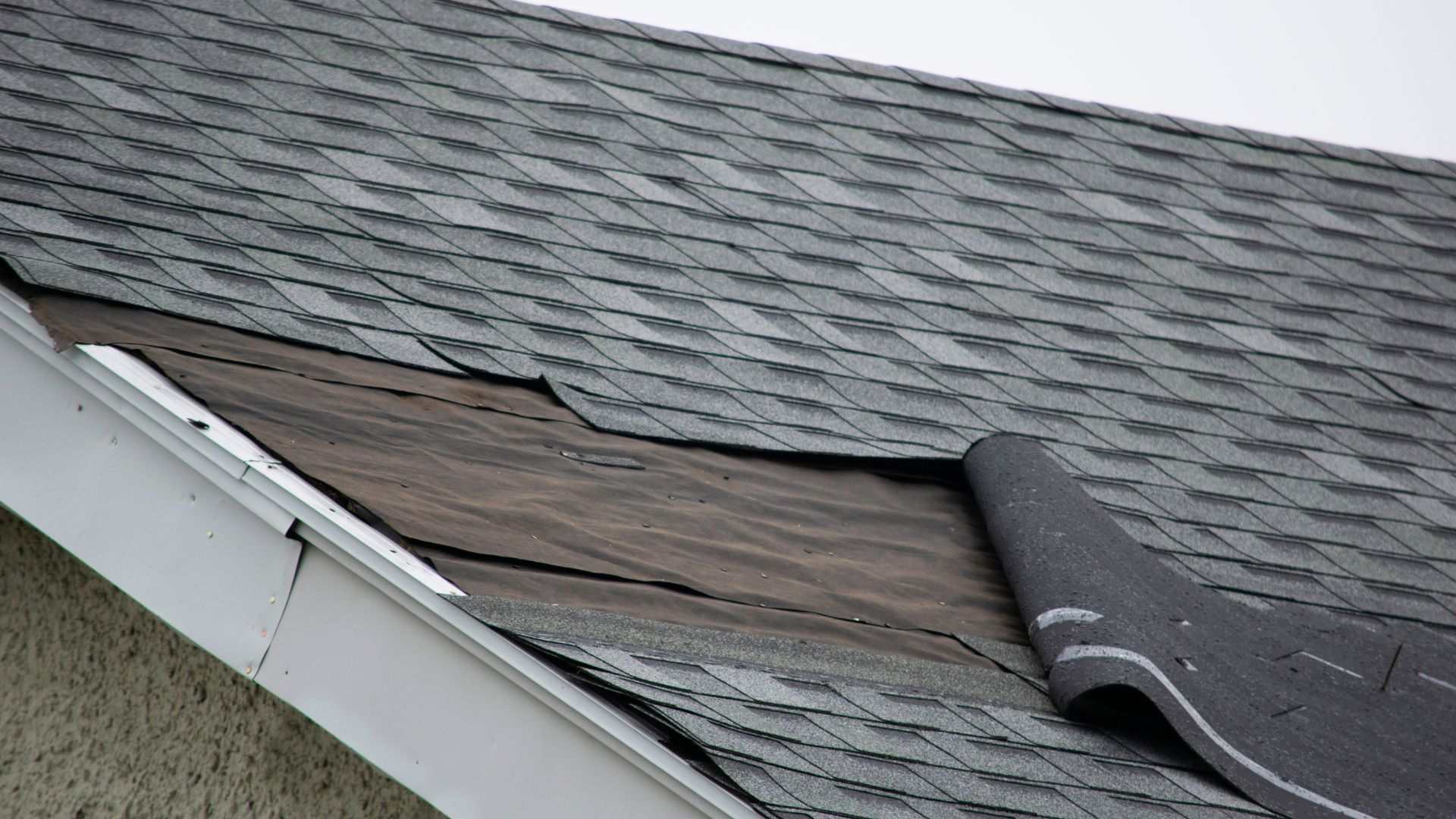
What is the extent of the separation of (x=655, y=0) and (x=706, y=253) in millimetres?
18532

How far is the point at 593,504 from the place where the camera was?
9.39ft

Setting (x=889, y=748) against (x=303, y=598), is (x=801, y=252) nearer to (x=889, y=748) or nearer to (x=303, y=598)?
(x=889, y=748)

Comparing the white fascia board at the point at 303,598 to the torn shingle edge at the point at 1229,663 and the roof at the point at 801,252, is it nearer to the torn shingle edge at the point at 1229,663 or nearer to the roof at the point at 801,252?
the roof at the point at 801,252

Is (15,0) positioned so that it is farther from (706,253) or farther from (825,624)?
(825,624)

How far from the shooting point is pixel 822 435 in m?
3.57

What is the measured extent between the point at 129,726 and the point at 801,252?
2.66 m

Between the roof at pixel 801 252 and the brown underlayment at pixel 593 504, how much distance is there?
14 cm

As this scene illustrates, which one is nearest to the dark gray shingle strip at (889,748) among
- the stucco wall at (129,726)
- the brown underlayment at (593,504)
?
the brown underlayment at (593,504)

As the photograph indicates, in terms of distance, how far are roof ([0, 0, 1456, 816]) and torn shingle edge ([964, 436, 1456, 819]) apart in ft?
0.44

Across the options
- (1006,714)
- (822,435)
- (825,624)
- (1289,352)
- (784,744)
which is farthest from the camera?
(1289,352)

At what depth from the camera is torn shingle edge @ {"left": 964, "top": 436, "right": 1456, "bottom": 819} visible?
2.50m

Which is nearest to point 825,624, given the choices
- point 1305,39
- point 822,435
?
point 822,435

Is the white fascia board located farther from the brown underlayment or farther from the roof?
the roof

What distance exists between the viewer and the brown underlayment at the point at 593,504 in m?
2.48
